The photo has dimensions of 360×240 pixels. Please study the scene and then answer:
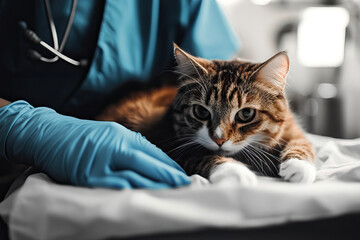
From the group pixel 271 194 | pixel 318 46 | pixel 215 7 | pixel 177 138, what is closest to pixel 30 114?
pixel 177 138

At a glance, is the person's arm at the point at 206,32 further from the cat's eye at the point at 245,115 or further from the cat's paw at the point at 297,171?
the cat's paw at the point at 297,171

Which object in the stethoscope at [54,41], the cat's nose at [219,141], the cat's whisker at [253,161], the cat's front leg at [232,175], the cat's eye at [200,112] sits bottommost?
the cat's whisker at [253,161]

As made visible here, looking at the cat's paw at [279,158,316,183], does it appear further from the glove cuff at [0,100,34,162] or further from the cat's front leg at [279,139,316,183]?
the glove cuff at [0,100,34,162]

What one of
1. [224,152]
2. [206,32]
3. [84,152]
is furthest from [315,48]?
[84,152]

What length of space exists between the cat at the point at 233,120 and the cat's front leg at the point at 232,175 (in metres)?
0.03

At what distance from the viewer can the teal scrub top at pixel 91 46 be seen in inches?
36.6

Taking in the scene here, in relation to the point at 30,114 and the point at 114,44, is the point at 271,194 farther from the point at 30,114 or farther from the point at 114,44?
the point at 114,44

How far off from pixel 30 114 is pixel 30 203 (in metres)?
0.29

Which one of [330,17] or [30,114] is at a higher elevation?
[330,17]

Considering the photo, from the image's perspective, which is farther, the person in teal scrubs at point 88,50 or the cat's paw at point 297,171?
the person in teal scrubs at point 88,50

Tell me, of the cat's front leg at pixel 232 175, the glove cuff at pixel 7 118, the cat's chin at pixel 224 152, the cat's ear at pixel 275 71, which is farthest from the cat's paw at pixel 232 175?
the glove cuff at pixel 7 118

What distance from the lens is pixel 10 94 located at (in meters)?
0.94

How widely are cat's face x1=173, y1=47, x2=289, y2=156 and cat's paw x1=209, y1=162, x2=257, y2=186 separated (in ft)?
0.36

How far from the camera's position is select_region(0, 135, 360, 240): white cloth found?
18.0 inches
